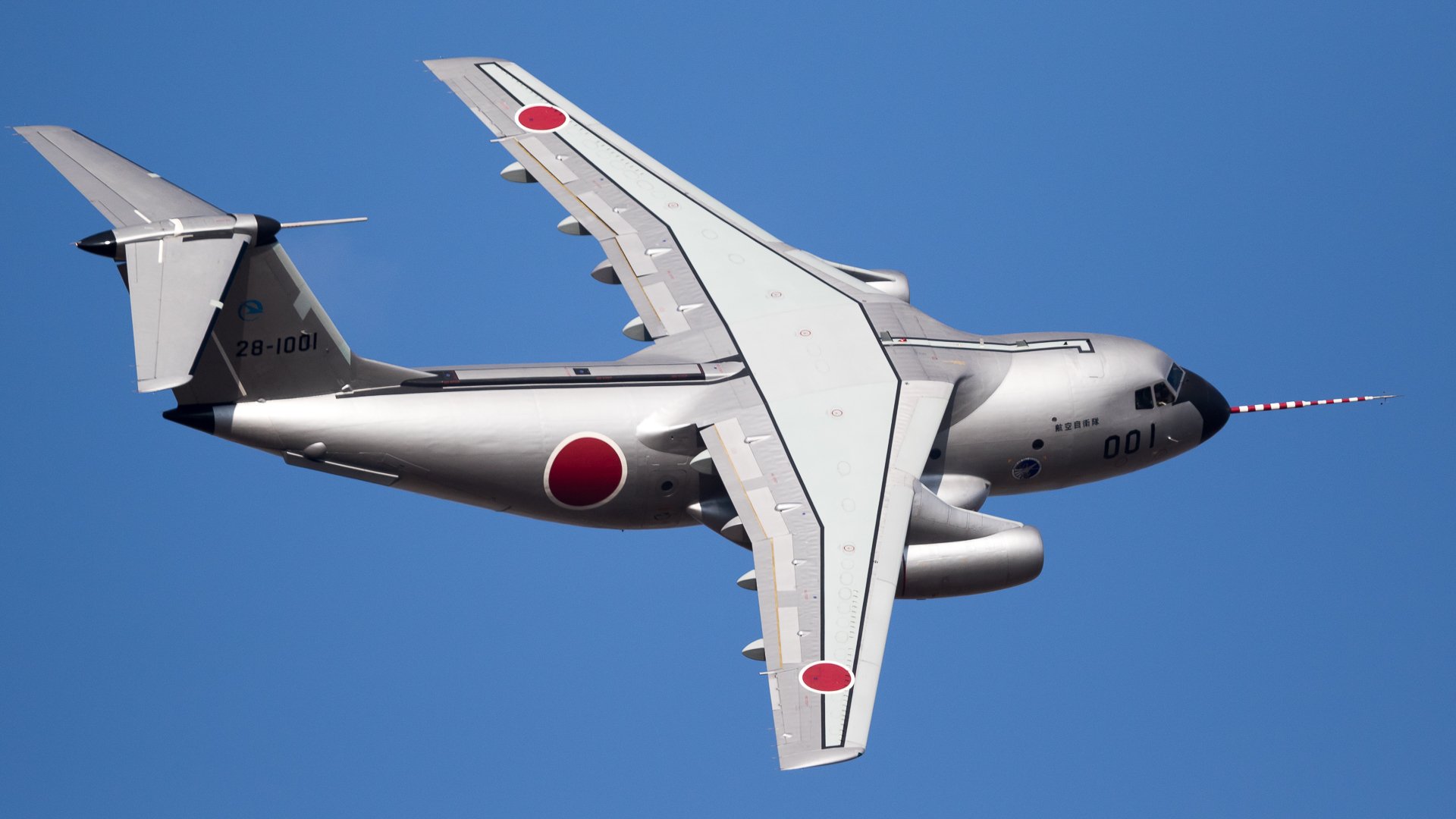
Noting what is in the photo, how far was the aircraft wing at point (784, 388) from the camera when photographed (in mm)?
36188

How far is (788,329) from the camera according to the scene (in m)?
41.7

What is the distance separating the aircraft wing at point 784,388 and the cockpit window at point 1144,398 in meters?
3.96

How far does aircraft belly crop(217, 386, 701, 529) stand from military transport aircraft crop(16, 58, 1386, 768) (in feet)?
0.13

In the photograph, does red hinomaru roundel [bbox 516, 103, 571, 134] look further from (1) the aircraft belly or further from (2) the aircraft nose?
(2) the aircraft nose

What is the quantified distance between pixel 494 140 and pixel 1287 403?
1531 cm

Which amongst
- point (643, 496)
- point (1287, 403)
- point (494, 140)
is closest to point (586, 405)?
point (643, 496)

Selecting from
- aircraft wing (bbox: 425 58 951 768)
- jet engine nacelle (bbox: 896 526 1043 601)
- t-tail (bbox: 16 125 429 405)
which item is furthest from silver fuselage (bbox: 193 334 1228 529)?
jet engine nacelle (bbox: 896 526 1043 601)

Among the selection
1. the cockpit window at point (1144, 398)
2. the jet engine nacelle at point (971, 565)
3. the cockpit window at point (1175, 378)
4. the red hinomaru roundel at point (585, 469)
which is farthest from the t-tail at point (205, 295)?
the cockpit window at point (1175, 378)

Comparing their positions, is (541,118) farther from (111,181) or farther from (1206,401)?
(1206,401)

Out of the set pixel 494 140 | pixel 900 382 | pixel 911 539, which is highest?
pixel 494 140

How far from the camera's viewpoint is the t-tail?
34.8 m

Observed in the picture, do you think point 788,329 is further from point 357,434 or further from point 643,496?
point 357,434

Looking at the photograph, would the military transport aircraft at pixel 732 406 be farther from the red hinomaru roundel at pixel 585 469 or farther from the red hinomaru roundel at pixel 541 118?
the red hinomaru roundel at pixel 541 118

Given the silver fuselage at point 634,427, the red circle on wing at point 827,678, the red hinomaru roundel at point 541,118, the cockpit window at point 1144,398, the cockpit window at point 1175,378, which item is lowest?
the red circle on wing at point 827,678
